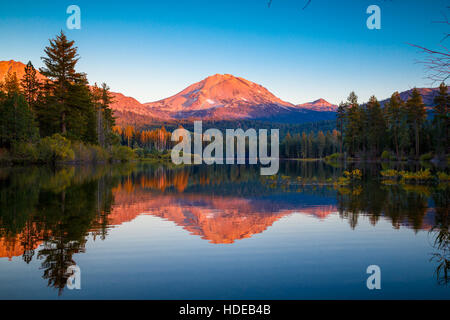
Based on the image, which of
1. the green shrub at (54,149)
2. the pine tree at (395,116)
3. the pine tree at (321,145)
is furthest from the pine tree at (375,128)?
the green shrub at (54,149)

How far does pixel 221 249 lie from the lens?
331 inches

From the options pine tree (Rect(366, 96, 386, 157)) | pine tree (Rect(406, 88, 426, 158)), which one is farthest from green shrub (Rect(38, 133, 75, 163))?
pine tree (Rect(406, 88, 426, 158))

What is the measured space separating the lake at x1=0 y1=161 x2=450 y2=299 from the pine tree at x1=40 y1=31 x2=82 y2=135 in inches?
1536

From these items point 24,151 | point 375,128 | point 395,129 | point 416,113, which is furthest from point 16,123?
point 416,113

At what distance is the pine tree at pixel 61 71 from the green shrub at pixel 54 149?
3.42 metres

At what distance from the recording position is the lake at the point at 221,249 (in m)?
5.82

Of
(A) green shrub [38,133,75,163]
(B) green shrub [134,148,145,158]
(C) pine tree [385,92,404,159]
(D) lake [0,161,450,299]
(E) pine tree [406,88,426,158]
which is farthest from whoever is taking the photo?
(B) green shrub [134,148,145,158]

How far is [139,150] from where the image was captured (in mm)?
108500

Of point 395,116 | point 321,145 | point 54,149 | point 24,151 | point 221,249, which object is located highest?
point 395,116

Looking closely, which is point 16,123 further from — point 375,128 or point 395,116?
point 395,116

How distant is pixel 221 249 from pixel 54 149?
44076 mm

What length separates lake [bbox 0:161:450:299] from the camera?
229 inches

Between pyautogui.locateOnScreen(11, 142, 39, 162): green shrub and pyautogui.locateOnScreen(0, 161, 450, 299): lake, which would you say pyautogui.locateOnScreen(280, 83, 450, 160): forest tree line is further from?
pyautogui.locateOnScreen(11, 142, 39, 162): green shrub
